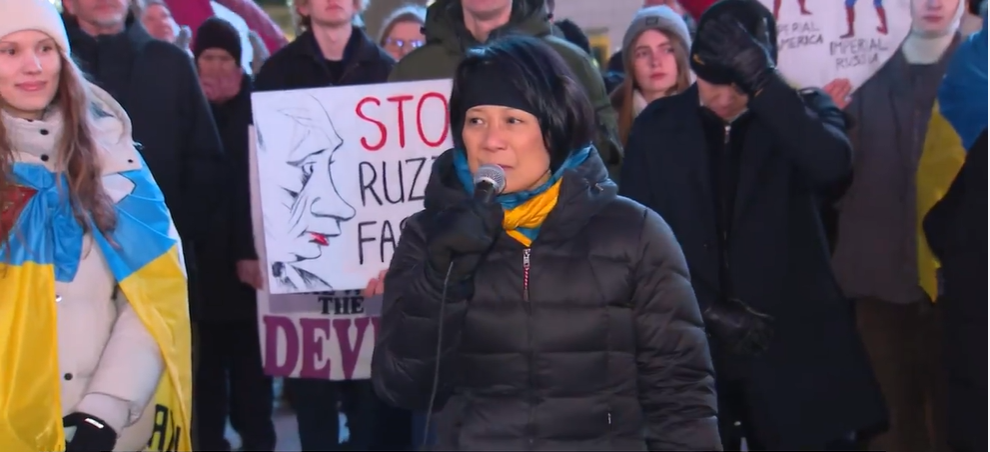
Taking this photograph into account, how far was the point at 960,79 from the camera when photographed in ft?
10.2

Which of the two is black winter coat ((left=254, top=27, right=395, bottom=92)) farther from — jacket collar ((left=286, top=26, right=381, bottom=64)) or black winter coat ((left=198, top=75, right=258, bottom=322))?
black winter coat ((left=198, top=75, right=258, bottom=322))

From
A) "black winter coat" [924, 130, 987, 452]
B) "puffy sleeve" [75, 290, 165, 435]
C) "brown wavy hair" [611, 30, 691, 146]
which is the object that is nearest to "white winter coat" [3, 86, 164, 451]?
"puffy sleeve" [75, 290, 165, 435]

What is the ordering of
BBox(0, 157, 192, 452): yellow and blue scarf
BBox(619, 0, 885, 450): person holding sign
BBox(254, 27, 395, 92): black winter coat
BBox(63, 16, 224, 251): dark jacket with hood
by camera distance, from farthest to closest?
BBox(254, 27, 395, 92): black winter coat, BBox(63, 16, 224, 251): dark jacket with hood, BBox(619, 0, 885, 450): person holding sign, BBox(0, 157, 192, 452): yellow and blue scarf

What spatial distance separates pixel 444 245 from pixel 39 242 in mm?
1303

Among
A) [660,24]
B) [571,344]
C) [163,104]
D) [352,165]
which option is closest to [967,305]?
[571,344]

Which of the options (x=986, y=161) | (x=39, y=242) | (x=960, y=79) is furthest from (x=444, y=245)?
(x=960, y=79)

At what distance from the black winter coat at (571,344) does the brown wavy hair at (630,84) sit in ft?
5.38

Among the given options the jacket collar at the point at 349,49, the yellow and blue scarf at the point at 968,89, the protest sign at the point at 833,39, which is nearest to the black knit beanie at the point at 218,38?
the jacket collar at the point at 349,49

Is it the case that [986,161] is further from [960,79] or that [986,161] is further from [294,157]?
[294,157]

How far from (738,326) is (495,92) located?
1.31 metres

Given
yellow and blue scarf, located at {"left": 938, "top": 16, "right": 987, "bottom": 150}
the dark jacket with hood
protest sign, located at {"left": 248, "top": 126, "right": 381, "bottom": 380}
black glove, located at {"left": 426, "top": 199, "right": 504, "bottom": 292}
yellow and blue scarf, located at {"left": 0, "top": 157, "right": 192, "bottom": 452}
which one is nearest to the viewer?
black glove, located at {"left": 426, "top": 199, "right": 504, "bottom": 292}

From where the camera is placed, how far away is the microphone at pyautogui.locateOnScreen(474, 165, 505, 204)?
212 centimetres

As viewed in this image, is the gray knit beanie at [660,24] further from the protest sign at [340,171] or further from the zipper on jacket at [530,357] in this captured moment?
the zipper on jacket at [530,357]

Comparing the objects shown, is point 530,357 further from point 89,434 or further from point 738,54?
point 738,54
